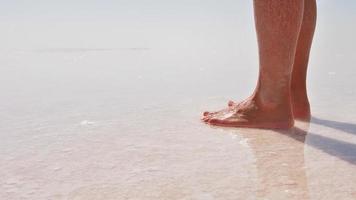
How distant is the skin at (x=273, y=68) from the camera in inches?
77.4

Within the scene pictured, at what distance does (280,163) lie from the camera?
1.52 meters

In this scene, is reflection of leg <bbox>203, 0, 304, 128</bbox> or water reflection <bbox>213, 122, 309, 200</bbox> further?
reflection of leg <bbox>203, 0, 304, 128</bbox>

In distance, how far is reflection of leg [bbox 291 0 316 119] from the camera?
228cm

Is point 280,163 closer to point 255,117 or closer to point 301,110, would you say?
point 255,117

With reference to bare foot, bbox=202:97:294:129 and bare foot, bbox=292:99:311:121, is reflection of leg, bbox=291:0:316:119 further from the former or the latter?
bare foot, bbox=202:97:294:129

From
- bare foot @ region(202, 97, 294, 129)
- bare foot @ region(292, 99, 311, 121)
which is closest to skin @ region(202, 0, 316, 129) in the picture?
bare foot @ region(202, 97, 294, 129)

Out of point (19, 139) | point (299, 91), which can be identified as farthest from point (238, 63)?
point (19, 139)

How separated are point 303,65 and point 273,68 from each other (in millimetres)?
382

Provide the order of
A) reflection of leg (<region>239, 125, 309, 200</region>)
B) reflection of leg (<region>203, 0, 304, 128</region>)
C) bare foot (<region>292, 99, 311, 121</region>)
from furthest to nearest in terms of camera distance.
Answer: bare foot (<region>292, 99, 311, 121</region>)
reflection of leg (<region>203, 0, 304, 128</region>)
reflection of leg (<region>239, 125, 309, 200</region>)

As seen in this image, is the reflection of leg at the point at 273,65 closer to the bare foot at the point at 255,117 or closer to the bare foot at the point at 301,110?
the bare foot at the point at 255,117

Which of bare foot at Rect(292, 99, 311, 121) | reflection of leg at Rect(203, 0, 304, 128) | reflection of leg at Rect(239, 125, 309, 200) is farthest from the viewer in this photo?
bare foot at Rect(292, 99, 311, 121)

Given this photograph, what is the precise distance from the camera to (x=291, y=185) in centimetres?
131

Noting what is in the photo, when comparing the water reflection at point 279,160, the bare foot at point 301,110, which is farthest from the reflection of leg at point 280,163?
the bare foot at point 301,110

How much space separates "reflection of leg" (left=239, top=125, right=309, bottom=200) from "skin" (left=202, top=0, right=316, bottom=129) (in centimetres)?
9
